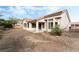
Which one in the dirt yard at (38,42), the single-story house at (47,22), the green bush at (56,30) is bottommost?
the dirt yard at (38,42)

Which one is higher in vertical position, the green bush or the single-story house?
→ the single-story house

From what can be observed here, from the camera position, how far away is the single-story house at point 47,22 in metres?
3.26

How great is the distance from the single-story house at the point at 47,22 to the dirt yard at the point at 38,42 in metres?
0.06

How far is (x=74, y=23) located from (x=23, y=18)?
0.61 meters

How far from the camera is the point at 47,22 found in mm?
3268

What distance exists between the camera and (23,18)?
3.25 m

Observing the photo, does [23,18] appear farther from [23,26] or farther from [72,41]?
[72,41]

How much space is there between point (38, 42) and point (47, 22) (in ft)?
0.86

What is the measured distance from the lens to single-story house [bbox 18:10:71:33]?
128 inches

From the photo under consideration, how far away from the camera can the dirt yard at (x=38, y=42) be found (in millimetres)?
3248

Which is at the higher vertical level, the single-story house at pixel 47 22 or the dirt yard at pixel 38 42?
the single-story house at pixel 47 22

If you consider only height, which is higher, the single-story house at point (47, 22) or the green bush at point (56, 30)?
the single-story house at point (47, 22)

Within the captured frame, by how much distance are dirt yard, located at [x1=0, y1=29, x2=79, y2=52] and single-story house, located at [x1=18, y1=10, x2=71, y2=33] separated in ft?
0.20
